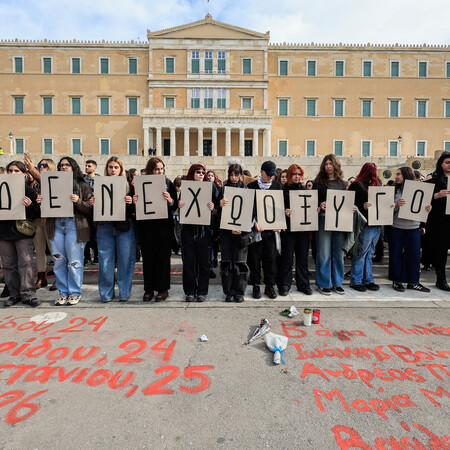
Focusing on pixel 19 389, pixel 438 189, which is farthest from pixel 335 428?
pixel 438 189

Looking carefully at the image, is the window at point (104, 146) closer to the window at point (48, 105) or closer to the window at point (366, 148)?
the window at point (48, 105)

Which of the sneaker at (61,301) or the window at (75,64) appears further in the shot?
the window at (75,64)

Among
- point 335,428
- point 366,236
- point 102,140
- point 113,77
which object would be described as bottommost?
point 335,428

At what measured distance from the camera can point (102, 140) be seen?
36.0 metres

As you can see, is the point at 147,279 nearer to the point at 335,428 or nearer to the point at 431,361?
the point at 335,428

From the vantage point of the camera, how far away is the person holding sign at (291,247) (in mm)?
4809

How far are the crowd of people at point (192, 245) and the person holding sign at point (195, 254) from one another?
0.01 m

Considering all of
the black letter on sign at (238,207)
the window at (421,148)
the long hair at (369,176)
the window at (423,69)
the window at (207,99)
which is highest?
the window at (423,69)

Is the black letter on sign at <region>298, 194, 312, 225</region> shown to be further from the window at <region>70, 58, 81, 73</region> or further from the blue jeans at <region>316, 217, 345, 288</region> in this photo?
the window at <region>70, 58, 81, 73</region>

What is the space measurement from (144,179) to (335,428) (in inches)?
137

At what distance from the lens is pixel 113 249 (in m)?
4.58

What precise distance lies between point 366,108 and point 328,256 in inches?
1468

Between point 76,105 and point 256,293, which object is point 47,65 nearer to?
point 76,105

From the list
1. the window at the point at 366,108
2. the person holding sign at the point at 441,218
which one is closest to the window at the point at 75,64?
the window at the point at 366,108
